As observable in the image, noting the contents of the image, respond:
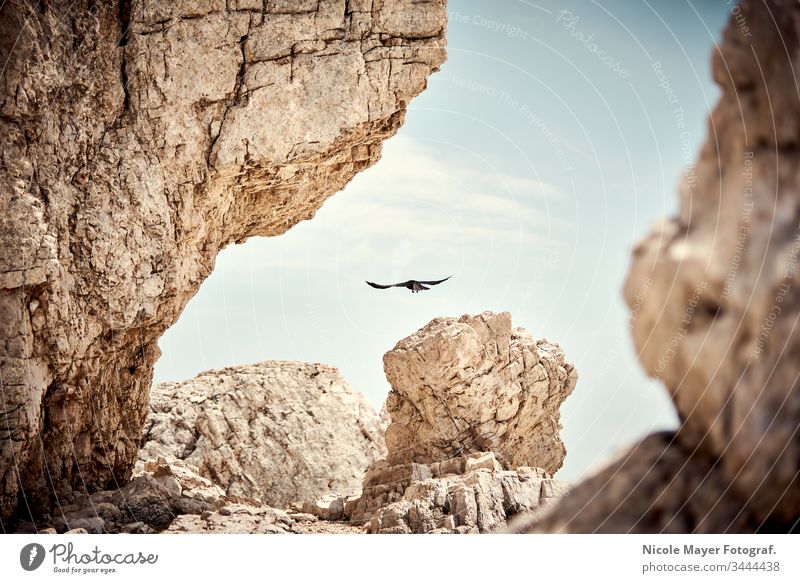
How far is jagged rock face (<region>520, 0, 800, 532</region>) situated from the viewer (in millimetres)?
3113

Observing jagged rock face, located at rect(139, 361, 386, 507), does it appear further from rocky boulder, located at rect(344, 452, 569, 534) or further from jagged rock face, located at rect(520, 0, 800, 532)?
jagged rock face, located at rect(520, 0, 800, 532)

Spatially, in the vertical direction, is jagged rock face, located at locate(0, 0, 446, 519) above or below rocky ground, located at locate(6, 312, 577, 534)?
above

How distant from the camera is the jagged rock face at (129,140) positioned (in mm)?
13258

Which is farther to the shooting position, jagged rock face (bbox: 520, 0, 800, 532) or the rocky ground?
the rocky ground

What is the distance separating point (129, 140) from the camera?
A: 14.3 meters

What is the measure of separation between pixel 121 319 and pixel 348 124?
5.25m

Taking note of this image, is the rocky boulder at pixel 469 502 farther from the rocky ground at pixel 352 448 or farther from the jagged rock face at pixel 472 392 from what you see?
the jagged rock face at pixel 472 392

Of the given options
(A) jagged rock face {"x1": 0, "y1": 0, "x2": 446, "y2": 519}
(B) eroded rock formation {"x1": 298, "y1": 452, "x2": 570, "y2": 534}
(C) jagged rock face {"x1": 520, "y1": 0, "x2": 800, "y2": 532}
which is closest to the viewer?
(C) jagged rock face {"x1": 520, "y1": 0, "x2": 800, "y2": 532}

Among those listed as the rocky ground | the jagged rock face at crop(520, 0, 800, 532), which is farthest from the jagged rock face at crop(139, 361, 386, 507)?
the jagged rock face at crop(520, 0, 800, 532)
